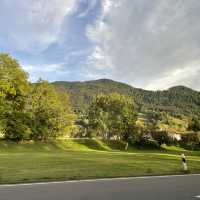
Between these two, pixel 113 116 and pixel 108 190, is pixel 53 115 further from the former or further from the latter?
pixel 108 190

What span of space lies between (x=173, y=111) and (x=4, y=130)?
14590cm

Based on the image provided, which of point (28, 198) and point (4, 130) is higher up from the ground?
point (4, 130)

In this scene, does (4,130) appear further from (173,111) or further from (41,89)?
(173,111)

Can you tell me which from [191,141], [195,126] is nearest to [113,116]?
[191,141]

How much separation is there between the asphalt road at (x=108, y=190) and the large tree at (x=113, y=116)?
6143 centimetres

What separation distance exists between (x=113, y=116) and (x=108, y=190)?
213 ft

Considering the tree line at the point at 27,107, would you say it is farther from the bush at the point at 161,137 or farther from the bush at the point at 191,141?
the bush at the point at 191,141

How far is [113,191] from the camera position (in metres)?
9.45

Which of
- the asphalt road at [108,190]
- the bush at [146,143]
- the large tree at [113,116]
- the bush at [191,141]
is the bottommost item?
the asphalt road at [108,190]

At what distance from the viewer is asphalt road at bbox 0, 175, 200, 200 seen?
851cm

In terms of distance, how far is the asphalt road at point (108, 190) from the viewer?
851cm

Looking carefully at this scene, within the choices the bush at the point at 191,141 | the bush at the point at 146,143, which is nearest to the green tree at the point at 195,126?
the bush at the point at 191,141

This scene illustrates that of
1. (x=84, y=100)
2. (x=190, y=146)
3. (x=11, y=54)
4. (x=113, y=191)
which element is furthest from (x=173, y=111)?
(x=113, y=191)

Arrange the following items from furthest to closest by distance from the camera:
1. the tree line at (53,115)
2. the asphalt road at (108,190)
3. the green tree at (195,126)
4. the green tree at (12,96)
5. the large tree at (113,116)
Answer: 1. the green tree at (195,126)
2. the large tree at (113,116)
3. the tree line at (53,115)
4. the green tree at (12,96)
5. the asphalt road at (108,190)
